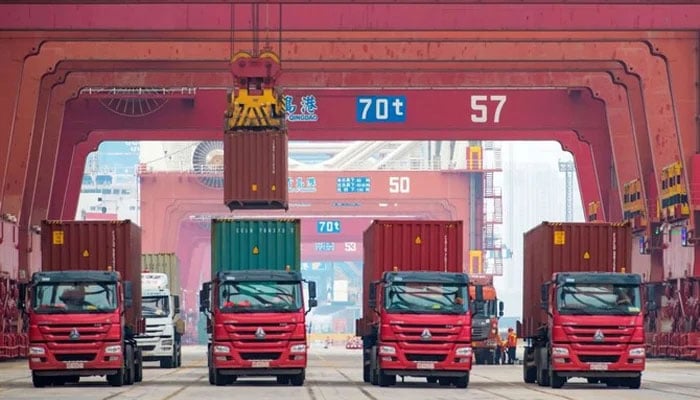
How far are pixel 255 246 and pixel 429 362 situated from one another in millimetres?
5645

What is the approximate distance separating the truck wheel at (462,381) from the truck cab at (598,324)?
6.12 feet

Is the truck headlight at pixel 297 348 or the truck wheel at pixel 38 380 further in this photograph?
the truck headlight at pixel 297 348

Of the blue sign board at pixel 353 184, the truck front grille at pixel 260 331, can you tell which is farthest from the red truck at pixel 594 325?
the blue sign board at pixel 353 184

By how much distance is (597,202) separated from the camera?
72.1 m

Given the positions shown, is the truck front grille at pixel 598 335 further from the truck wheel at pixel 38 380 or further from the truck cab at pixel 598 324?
the truck wheel at pixel 38 380

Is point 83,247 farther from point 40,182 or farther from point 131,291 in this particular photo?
point 40,182

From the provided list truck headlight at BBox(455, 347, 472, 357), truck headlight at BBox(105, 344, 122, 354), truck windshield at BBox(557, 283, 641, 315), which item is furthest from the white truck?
truck windshield at BBox(557, 283, 641, 315)

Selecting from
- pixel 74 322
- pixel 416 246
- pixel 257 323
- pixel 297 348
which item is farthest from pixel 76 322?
pixel 416 246

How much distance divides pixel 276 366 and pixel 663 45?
24.7 m

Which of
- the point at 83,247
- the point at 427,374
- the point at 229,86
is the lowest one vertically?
the point at 427,374

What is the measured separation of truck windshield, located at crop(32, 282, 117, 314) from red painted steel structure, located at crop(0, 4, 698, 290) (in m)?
17.4

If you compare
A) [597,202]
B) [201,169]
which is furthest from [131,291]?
[201,169]

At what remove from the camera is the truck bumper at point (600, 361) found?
34000mm

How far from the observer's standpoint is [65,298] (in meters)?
34.0
